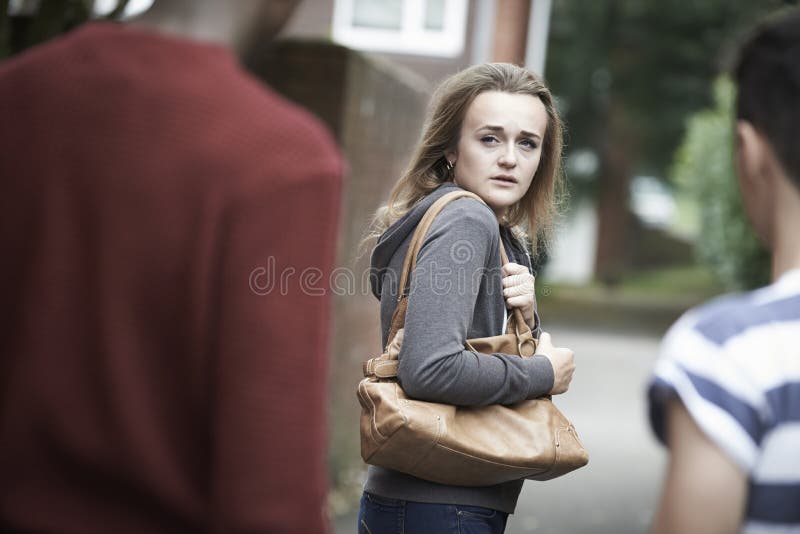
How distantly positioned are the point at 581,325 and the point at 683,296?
9.37m

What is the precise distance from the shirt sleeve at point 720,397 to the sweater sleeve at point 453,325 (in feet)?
2.67

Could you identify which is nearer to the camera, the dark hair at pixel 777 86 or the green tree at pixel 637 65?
the dark hair at pixel 777 86

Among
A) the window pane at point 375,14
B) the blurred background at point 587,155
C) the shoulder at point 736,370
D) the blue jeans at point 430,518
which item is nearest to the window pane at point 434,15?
the blurred background at point 587,155

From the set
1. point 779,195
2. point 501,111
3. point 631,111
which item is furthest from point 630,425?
point 631,111

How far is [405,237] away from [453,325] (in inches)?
13.0

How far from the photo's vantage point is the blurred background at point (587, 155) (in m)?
5.66

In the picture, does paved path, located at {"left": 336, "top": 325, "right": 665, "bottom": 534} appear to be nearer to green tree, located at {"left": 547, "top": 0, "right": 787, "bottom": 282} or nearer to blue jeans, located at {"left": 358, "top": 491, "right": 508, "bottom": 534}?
blue jeans, located at {"left": 358, "top": 491, "right": 508, "bottom": 534}

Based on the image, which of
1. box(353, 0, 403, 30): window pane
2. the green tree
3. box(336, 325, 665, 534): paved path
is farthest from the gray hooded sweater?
the green tree

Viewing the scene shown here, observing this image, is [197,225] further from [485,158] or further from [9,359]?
[485,158]

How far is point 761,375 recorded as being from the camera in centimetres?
144

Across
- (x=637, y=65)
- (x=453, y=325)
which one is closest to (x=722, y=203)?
(x=637, y=65)

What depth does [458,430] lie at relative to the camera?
91.6 inches

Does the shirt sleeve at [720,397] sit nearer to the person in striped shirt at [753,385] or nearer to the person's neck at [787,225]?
the person in striped shirt at [753,385]

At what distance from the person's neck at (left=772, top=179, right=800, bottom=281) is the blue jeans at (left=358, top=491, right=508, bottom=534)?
1.06 meters
